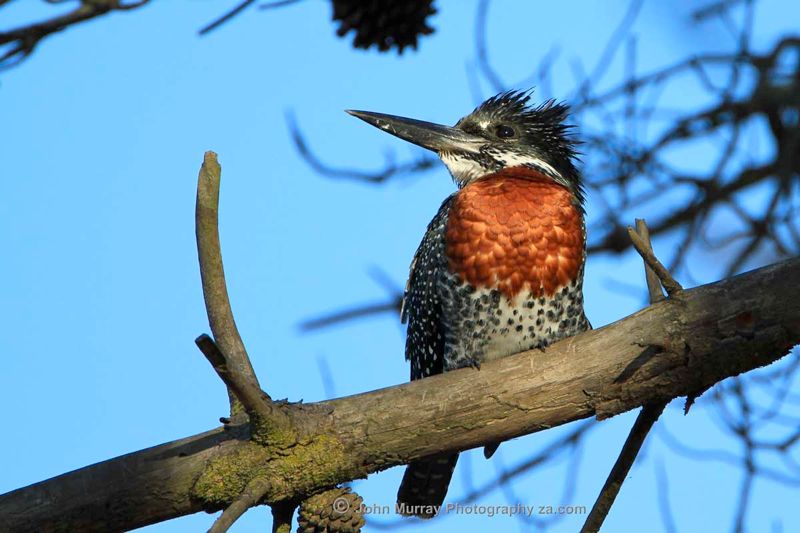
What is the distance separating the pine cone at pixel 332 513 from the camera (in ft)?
12.0

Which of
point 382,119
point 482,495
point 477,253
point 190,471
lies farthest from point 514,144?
point 190,471

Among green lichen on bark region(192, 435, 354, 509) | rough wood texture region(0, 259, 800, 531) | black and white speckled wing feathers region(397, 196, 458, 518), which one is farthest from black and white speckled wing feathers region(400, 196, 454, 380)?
green lichen on bark region(192, 435, 354, 509)

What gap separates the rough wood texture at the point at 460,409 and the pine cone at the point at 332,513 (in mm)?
55

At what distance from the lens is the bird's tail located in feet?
15.8

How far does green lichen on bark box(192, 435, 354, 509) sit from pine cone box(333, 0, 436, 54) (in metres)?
1.70

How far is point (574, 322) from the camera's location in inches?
183

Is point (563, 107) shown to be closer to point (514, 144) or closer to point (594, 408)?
point (514, 144)

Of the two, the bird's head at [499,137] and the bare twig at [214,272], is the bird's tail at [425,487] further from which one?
the bird's head at [499,137]

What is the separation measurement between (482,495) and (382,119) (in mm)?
2116

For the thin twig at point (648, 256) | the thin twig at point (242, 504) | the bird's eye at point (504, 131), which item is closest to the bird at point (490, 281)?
the bird's eye at point (504, 131)

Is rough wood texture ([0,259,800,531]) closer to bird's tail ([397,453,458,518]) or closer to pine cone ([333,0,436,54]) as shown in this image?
bird's tail ([397,453,458,518])

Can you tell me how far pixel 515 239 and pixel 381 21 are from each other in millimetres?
1160

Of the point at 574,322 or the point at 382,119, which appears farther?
the point at 382,119

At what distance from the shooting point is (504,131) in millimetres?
5523
